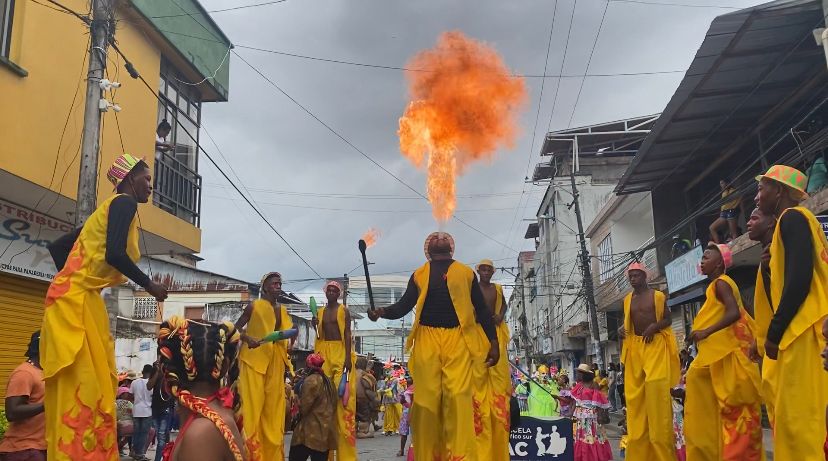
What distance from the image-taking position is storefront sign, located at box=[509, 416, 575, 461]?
7812mm

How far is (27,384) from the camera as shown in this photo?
4.81m

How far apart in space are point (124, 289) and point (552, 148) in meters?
26.0

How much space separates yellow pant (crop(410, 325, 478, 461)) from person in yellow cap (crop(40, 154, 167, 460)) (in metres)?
2.31

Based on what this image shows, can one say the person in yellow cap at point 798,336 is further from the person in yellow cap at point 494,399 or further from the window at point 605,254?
the window at point 605,254

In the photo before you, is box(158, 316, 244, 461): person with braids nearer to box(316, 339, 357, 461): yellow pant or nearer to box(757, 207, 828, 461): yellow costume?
box(757, 207, 828, 461): yellow costume

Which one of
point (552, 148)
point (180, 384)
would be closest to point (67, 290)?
point (180, 384)

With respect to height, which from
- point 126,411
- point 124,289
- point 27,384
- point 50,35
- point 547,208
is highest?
point 547,208

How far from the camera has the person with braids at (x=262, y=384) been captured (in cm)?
678

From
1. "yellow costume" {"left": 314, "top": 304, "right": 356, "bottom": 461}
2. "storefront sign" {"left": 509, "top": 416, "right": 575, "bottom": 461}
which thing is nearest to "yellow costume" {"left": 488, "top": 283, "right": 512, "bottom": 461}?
"storefront sign" {"left": 509, "top": 416, "right": 575, "bottom": 461}

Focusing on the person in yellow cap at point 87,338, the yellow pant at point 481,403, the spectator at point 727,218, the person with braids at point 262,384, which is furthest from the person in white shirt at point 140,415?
the spectator at point 727,218

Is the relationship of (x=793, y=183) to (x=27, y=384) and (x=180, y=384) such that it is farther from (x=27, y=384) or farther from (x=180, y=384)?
(x=27, y=384)

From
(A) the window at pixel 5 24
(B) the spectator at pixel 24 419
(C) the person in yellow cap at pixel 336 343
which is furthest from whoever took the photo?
(A) the window at pixel 5 24

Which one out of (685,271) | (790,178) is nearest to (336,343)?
(790,178)

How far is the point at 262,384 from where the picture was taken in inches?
276
